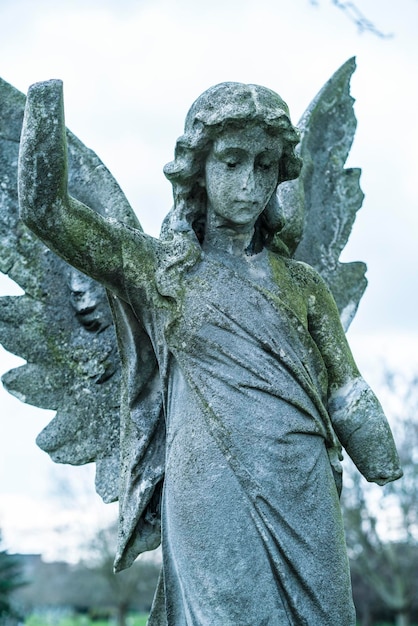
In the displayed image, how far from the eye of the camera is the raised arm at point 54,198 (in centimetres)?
385

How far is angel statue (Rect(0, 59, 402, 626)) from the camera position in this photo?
152 inches

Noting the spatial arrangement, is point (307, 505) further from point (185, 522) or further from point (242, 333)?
point (242, 333)

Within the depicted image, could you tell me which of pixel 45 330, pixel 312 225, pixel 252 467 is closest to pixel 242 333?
pixel 252 467

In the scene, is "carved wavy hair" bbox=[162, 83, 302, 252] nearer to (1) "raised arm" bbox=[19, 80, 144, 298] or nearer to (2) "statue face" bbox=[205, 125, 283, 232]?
(2) "statue face" bbox=[205, 125, 283, 232]

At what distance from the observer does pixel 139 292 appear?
166 inches

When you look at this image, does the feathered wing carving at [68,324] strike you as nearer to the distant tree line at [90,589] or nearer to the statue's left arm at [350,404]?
the statue's left arm at [350,404]

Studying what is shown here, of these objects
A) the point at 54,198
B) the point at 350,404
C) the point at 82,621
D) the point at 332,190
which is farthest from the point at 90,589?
the point at 54,198

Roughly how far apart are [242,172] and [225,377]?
2.90ft

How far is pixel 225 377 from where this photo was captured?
13.2 ft

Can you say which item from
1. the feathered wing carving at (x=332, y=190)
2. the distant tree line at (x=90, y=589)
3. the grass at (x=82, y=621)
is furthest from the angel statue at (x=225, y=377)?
the grass at (x=82, y=621)

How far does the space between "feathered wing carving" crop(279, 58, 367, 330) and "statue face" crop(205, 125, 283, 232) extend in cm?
153

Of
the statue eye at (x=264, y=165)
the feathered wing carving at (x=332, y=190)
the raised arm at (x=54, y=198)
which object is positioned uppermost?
the feathered wing carving at (x=332, y=190)

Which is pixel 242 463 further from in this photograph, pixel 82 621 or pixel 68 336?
pixel 82 621

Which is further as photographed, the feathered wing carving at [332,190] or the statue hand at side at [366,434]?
the feathered wing carving at [332,190]
